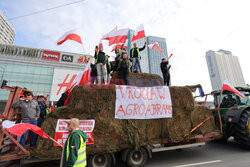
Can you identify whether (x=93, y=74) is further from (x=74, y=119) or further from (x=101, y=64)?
(x=74, y=119)

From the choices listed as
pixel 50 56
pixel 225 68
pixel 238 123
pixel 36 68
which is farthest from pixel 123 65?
pixel 225 68

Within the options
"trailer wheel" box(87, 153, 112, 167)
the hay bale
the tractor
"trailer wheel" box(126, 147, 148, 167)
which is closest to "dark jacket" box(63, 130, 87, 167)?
"trailer wheel" box(87, 153, 112, 167)

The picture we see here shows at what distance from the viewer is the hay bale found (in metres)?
4.65

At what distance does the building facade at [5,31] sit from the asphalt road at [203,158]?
437 ft

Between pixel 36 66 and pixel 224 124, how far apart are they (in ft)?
151

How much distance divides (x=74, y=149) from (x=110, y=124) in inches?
80.2

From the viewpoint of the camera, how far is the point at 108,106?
4.10 m

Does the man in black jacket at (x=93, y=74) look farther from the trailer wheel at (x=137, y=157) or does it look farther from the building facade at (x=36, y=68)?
the building facade at (x=36, y=68)

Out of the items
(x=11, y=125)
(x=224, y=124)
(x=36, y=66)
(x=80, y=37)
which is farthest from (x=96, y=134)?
(x=36, y=66)

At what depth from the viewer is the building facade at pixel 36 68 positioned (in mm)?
35156

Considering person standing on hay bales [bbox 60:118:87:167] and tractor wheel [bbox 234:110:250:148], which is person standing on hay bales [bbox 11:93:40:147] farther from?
tractor wheel [bbox 234:110:250:148]

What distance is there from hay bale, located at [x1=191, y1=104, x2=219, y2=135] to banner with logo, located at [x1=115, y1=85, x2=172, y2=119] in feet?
3.56

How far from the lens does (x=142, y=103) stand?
4328mm

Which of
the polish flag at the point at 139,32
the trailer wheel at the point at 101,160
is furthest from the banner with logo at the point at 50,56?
the trailer wheel at the point at 101,160
